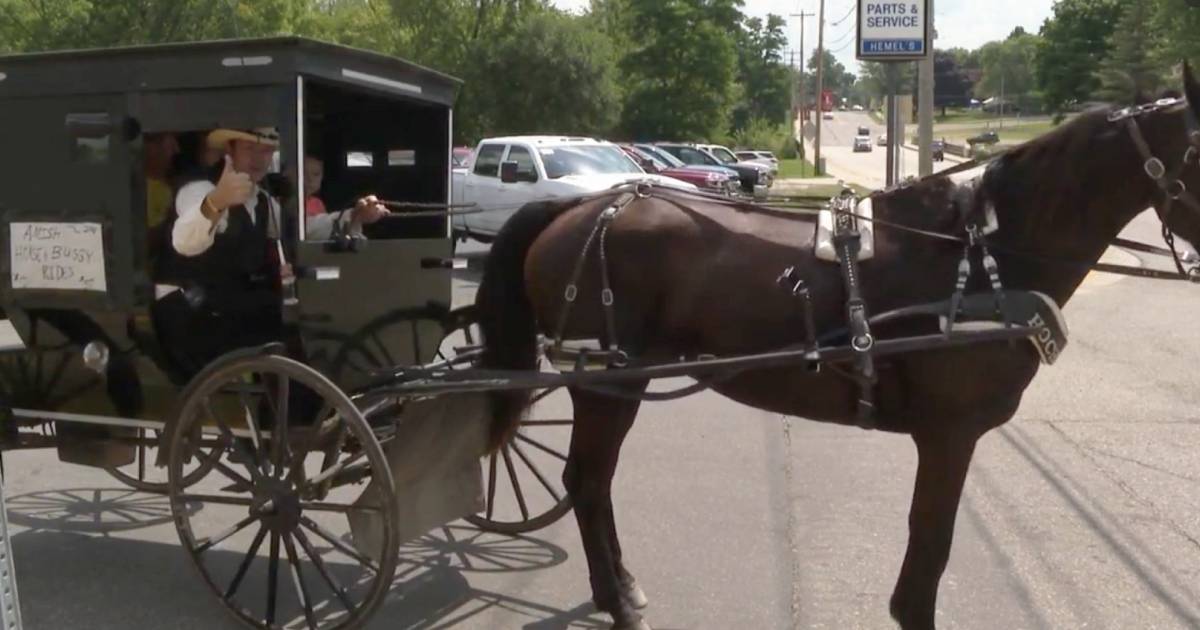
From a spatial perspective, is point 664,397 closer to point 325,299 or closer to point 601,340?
point 601,340

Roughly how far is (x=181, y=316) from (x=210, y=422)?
0.48 m

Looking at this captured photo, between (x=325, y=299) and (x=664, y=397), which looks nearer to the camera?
(x=664, y=397)

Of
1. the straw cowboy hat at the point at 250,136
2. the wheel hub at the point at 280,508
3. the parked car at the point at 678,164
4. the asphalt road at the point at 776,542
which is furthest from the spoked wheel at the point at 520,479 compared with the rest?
the parked car at the point at 678,164

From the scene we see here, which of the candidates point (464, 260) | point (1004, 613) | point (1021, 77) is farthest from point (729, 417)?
point (1021, 77)

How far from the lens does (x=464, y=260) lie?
21.2 feet

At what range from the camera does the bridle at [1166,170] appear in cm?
438

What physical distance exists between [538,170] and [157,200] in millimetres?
13998

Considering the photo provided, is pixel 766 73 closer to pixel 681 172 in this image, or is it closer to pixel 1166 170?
pixel 681 172

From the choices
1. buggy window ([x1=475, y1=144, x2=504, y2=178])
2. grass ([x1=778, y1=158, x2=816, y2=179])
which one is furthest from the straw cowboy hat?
grass ([x1=778, y1=158, x2=816, y2=179])

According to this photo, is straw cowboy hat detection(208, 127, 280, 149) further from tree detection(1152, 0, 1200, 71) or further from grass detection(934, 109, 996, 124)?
grass detection(934, 109, 996, 124)

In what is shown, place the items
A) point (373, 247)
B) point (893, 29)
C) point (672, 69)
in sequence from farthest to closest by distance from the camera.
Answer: point (672, 69), point (893, 29), point (373, 247)

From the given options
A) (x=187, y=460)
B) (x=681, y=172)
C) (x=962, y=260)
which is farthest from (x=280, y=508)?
(x=681, y=172)

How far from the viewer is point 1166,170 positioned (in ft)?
14.5

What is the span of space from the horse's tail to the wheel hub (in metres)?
0.94
